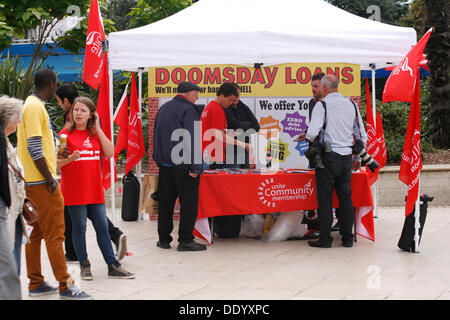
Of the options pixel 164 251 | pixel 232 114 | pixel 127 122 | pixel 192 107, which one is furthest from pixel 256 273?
pixel 127 122

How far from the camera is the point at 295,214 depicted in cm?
778

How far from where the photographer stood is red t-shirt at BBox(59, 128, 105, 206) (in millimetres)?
5484

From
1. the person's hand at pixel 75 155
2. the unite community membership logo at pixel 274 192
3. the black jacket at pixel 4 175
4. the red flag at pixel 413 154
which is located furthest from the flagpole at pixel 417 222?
the black jacket at pixel 4 175

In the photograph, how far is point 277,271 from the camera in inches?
240

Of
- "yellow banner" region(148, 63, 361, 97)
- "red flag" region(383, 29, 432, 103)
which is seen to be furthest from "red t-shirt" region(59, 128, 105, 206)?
"yellow banner" region(148, 63, 361, 97)

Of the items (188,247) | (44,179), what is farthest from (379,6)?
(44,179)

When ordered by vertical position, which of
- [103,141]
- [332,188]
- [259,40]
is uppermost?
[259,40]

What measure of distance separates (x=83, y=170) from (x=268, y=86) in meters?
4.88

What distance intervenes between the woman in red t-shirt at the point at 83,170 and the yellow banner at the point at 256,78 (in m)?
4.28

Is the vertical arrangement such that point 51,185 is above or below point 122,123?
below

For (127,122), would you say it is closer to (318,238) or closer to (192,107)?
(192,107)

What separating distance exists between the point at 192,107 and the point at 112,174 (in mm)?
1592

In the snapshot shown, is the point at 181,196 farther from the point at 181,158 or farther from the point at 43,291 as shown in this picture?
the point at 43,291

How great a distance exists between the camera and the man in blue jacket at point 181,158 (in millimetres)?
6867
